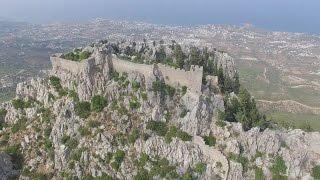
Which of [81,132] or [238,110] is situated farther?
[238,110]

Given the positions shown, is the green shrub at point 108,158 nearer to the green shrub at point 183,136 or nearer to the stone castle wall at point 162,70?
the green shrub at point 183,136

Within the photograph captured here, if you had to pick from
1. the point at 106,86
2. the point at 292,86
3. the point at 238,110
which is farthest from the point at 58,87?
the point at 292,86

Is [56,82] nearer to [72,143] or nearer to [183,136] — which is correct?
[72,143]

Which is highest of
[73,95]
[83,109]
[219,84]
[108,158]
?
[219,84]

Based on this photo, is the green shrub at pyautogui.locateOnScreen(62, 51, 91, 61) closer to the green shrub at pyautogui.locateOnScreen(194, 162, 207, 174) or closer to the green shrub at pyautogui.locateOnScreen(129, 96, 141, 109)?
the green shrub at pyautogui.locateOnScreen(129, 96, 141, 109)

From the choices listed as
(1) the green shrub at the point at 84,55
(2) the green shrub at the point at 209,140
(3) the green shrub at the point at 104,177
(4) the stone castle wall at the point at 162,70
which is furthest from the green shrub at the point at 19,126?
(2) the green shrub at the point at 209,140

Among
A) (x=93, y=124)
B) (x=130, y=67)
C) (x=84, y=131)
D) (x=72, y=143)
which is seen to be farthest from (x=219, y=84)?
(x=72, y=143)

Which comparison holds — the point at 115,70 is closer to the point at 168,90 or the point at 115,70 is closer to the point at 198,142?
the point at 168,90
